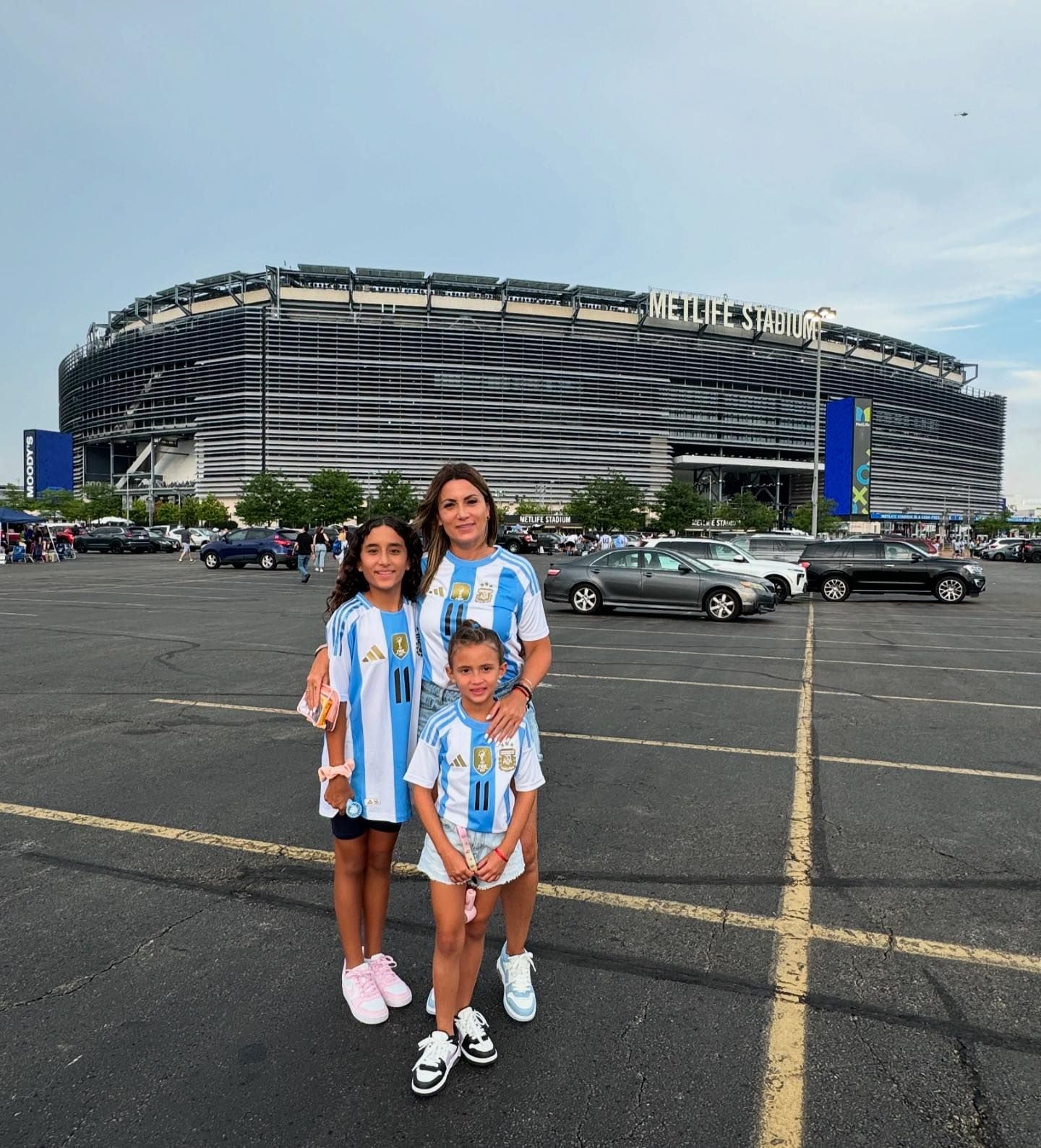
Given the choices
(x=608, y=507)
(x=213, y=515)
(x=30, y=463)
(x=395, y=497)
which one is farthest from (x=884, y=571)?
(x=30, y=463)

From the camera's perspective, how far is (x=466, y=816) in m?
2.42

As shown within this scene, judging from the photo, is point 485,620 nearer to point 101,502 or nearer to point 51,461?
point 101,502

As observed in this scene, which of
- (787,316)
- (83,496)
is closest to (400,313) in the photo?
(83,496)

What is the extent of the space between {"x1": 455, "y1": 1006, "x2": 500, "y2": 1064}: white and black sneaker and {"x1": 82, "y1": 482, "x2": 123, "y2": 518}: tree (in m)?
Result: 94.5

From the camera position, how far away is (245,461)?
3713 inches

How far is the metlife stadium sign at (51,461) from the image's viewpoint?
98.1m

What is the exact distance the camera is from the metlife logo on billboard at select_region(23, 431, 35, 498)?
101 m

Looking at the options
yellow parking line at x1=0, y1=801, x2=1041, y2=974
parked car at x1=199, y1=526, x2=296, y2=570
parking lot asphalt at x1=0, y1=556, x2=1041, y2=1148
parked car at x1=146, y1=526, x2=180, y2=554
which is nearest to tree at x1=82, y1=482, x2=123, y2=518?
parked car at x1=146, y1=526, x2=180, y2=554

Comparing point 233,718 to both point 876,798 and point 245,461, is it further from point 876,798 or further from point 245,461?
point 245,461

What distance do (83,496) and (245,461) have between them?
19439 millimetres

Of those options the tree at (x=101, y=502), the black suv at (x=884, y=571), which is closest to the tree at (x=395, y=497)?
the tree at (x=101, y=502)

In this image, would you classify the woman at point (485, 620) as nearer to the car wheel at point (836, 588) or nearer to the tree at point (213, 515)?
the car wheel at point (836, 588)

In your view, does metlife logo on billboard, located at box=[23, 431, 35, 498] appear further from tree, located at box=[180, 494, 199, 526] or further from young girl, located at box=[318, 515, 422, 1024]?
young girl, located at box=[318, 515, 422, 1024]

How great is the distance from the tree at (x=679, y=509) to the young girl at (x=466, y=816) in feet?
275
